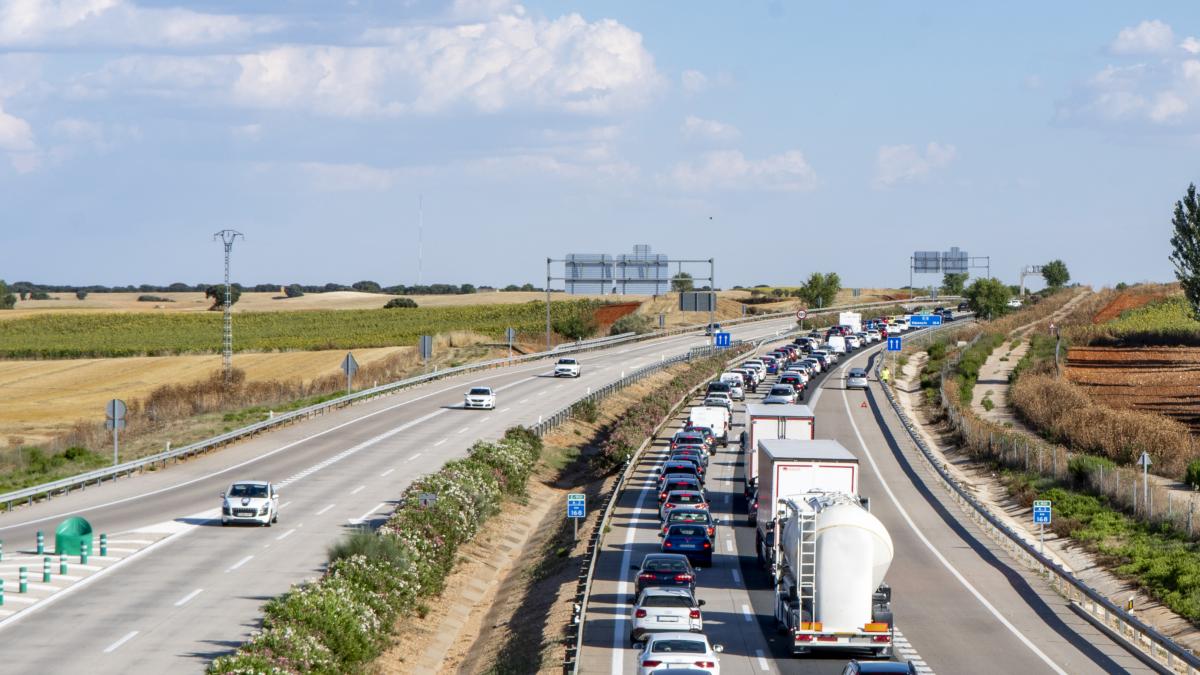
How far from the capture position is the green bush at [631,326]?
137 meters

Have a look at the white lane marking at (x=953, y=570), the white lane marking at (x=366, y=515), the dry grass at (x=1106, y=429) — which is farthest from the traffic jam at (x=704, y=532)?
the dry grass at (x=1106, y=429)

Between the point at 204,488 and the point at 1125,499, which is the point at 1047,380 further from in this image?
the point at 204,488

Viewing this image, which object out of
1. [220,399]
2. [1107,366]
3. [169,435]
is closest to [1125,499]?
[169,435]

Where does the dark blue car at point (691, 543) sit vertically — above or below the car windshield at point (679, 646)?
below

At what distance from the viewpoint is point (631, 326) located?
454 feet

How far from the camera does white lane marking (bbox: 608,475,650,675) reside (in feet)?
86.2

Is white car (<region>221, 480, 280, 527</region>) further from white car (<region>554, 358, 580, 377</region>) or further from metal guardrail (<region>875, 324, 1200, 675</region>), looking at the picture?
white car (<region>554, 358, 580, 377</region>)

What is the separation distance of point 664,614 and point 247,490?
60.7ft

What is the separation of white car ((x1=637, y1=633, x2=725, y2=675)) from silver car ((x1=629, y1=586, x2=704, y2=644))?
3368 mm

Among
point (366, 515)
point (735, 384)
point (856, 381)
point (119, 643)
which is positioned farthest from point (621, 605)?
point (856, 381)

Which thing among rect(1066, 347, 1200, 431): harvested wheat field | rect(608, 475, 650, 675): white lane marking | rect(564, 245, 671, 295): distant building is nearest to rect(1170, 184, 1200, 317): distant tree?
rect(1066, 347, 1200, 431): harvested wheat field

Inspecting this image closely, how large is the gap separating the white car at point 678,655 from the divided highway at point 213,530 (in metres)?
8.09

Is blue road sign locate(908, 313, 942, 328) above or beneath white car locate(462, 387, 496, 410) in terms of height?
above

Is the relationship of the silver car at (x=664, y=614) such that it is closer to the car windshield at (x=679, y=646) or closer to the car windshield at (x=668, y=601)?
the car windshield at (x=668, y=601)
